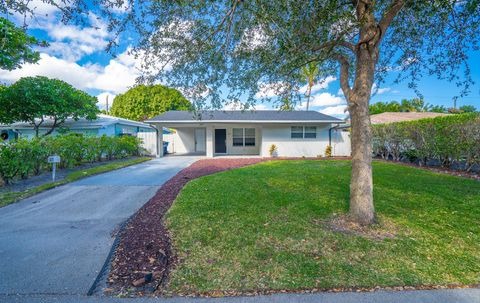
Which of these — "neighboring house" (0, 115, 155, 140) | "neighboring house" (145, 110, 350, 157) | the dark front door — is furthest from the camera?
the dark front door

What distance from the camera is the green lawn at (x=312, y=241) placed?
8.84 ft

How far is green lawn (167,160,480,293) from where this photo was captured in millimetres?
2693

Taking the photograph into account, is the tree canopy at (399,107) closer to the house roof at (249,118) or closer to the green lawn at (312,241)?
the house roof at (249,118)

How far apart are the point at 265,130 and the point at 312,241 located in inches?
537

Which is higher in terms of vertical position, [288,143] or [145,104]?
[145,104]

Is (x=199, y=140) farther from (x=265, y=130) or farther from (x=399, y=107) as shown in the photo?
(x=399, y=107)

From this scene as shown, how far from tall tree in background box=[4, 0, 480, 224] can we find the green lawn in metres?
0.90

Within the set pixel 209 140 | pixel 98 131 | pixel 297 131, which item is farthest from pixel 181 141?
pixel 297 131

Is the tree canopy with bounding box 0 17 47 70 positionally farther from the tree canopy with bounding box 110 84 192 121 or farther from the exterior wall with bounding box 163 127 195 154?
the tree canopy with bounding box 110 84 192 121

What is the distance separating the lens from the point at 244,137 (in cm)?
1894

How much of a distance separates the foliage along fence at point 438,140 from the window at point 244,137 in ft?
30.1

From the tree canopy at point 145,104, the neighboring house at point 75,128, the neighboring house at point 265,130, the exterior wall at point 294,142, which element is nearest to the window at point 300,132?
the neighboring house at point 265,130

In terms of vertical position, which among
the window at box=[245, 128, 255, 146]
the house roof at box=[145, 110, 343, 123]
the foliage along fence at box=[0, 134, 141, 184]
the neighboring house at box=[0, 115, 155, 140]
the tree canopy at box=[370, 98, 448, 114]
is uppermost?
the tree canopy at box=[370, 98, 448, 114]

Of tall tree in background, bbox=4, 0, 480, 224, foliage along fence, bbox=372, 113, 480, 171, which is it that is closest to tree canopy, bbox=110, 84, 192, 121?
foliage along fence, bbox=372, 113, 480, 171
